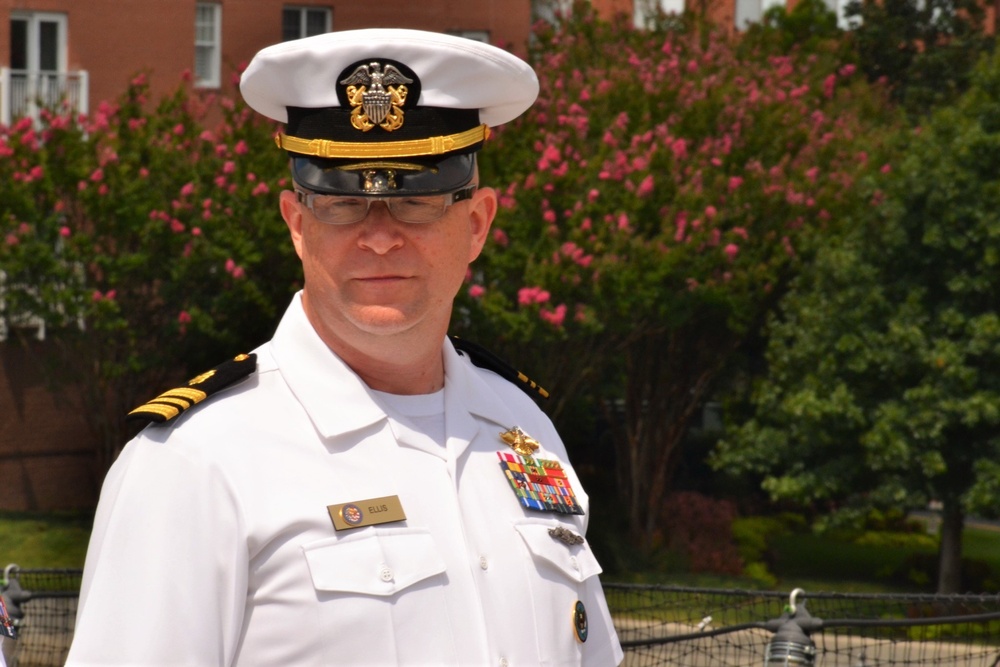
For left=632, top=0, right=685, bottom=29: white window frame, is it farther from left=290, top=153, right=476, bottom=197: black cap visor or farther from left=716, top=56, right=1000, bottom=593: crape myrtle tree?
left=290, top=153, right=476, bottom=197: black cap visor

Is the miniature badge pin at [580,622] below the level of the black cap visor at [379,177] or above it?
below

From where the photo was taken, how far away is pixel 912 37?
93.5 ft

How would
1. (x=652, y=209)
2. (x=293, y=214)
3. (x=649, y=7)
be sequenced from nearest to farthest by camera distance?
(x=293, y=214) < (x=652, y=209) < (x=649, y=7)

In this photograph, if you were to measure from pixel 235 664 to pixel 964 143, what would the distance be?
16.8 metres

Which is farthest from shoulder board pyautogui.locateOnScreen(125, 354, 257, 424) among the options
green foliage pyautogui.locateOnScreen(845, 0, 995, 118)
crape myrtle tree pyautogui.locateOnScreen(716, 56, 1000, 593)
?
green foliage pyautogui.locateOnScreen(845, 0, 995, 118)

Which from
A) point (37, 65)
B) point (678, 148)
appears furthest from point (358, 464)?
point (37, 65)

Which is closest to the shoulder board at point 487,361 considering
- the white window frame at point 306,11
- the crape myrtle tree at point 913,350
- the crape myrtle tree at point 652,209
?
the crape myrtle tree at point 652,209

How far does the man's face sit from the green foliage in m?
25.7

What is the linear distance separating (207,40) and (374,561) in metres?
19.1

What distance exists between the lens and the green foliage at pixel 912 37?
27.1 meters

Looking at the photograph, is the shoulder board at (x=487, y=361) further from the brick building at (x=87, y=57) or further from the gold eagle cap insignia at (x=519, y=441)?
the brick building at (x=87, y=57)

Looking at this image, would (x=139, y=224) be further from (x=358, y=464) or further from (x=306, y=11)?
(x=358, y=464)

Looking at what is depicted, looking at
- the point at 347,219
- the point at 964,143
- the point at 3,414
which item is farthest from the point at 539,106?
the point at 347,219

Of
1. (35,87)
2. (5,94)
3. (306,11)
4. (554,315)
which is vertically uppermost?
(306,11)
